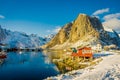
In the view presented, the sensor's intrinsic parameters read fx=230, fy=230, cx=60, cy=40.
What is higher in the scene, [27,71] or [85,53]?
[85,53]

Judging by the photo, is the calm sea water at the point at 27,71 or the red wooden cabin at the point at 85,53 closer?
the calm sea water at the point at 27,71

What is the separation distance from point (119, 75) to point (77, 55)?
68.6 metres

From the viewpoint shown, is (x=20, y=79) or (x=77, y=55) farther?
(x=77, y=55)

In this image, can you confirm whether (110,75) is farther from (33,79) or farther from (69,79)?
(33,79)

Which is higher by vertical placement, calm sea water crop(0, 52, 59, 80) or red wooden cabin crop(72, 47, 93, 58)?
red wooden cabin crop(72, 47, 93, 58)

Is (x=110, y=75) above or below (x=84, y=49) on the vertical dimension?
below

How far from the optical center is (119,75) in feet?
124

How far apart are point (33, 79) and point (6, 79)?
6.64m

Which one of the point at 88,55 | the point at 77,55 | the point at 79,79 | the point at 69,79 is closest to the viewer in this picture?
the point at 79,79

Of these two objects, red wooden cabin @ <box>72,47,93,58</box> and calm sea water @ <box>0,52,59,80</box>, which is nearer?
calm sea water @ <box>0,52,59,80</box>

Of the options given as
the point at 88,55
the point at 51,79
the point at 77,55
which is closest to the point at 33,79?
the point at 51,79

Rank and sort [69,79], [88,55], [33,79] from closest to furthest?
[69,79], [33,79], [88,55]

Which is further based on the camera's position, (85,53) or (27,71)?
(85,53)

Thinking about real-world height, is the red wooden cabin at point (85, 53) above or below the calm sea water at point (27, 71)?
above
